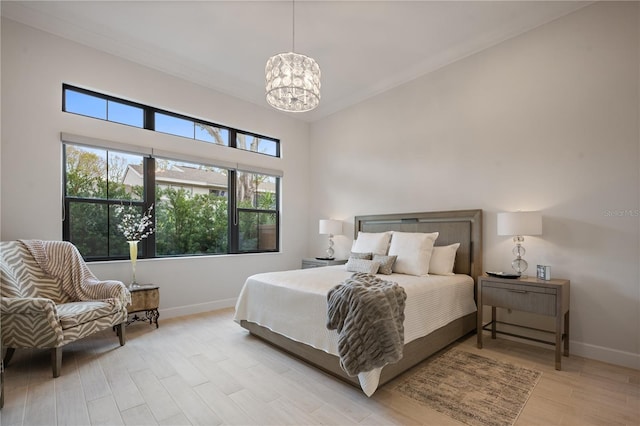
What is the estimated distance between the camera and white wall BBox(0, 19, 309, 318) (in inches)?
118

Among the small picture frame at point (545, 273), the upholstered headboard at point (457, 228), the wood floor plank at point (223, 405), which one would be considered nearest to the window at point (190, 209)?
the wood floor plank at point (223, 405)

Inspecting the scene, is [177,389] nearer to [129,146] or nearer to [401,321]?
[401,321]

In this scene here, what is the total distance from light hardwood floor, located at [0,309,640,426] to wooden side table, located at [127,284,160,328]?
462mm

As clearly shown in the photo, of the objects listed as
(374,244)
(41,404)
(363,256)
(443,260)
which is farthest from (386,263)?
(41,404)

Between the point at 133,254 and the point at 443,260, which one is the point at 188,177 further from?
the point at 443,260

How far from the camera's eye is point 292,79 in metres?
2.71

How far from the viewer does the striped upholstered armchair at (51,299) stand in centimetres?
233

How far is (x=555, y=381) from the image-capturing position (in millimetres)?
2354

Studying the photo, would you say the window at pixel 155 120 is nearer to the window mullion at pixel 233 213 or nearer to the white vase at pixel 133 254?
the window mullion at pixel 233 213

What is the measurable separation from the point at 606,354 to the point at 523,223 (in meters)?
1.30

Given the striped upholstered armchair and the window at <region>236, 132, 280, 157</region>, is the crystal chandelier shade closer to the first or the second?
the window at <region>236, 132, 280, 157</region>

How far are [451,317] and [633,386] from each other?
1278mm

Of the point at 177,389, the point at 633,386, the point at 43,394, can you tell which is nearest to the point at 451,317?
the point at 633,386

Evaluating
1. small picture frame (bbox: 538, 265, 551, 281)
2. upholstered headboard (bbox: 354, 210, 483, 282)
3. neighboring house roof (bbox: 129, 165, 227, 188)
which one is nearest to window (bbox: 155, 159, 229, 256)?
neighboring house roof (bbox: 129, 165, 227, 188)
